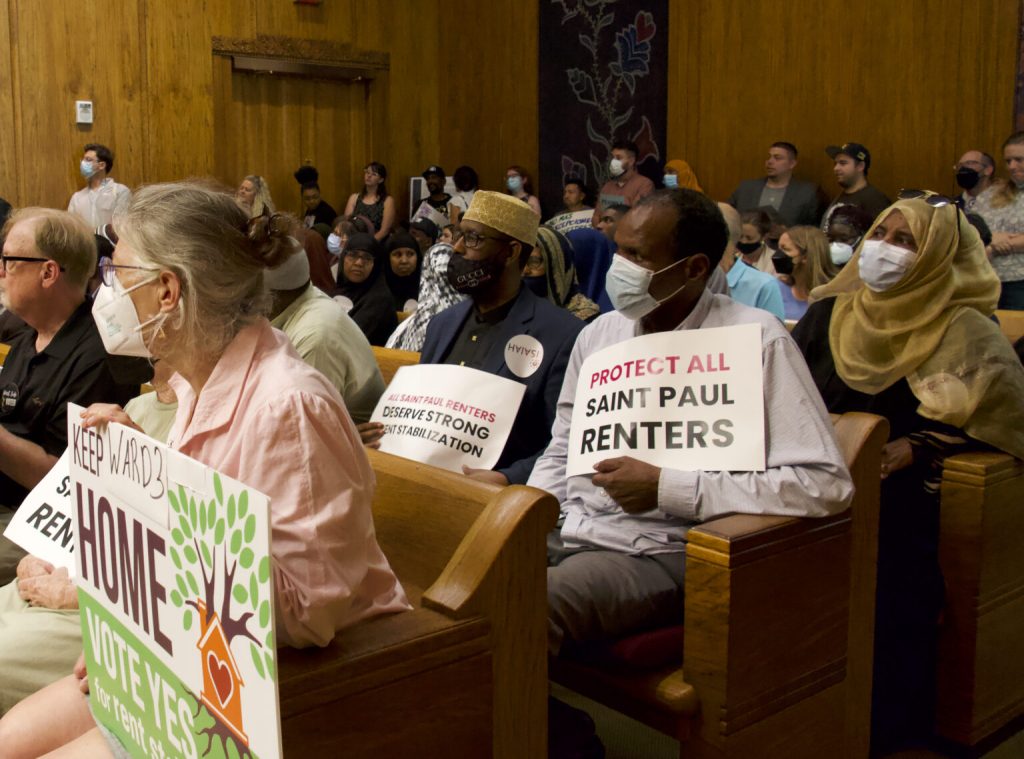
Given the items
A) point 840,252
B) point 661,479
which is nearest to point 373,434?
point 661,479

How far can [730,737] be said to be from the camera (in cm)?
203

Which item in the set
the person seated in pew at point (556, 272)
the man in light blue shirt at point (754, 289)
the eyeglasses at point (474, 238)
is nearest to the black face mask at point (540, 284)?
the person seated in pew at point (556, 272)

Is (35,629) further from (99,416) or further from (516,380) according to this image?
(516,380)

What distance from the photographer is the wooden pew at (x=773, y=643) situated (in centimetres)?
200

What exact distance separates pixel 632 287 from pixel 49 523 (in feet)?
4.36

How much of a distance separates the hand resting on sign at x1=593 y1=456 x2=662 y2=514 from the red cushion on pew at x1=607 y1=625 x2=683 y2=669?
247 millimetres

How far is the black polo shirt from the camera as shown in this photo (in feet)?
9.63

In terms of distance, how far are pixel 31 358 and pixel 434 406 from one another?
117cm

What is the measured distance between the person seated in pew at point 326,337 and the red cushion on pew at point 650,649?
4.25 feet

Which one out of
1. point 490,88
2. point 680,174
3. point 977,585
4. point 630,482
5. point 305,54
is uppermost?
point 305,54

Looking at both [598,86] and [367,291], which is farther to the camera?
[598,86]

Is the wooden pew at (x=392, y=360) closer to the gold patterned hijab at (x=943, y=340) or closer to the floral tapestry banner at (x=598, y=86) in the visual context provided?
the gold patterned hijab at (x=943, y=340)

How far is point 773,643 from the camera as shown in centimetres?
208

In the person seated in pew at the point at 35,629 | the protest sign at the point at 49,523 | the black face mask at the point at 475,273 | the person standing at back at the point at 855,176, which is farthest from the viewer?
the person standing at back at the point at 855,176
